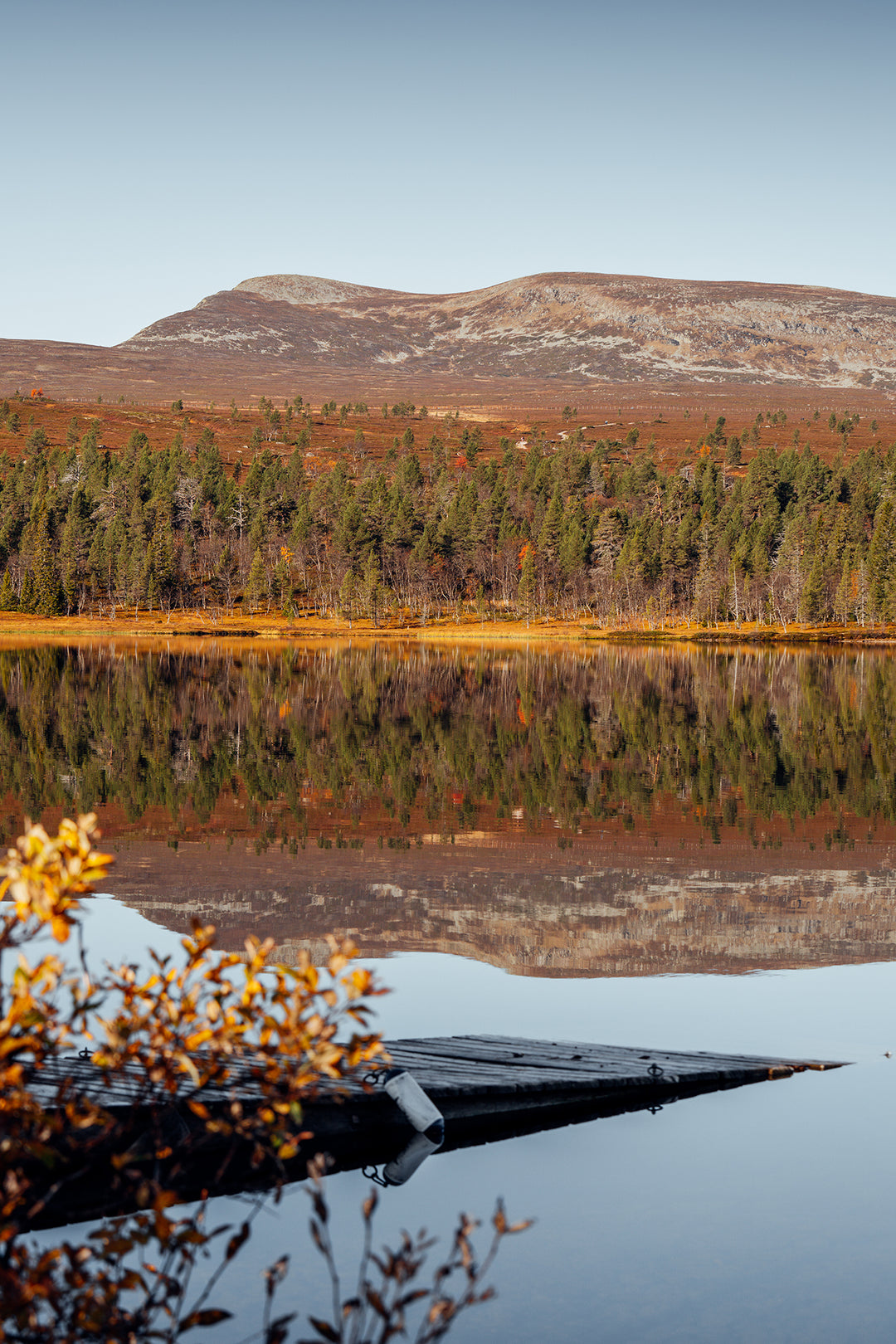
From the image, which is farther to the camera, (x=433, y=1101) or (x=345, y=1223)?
(x=433, y=1101)

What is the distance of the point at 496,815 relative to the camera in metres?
27.2

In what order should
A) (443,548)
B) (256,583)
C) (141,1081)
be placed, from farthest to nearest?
(443,548), (256,583), (141,1081)

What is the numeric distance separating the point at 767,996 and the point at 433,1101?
5.79 m

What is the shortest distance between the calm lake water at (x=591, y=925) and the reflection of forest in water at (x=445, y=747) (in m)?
0.20

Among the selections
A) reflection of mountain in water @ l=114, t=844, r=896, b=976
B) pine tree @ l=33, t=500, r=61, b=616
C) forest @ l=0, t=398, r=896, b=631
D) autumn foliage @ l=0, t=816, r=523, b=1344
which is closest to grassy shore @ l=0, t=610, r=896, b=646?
pine tree @ l=33, t=500, r=61, b=616

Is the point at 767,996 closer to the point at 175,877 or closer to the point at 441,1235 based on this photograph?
the point at 441,1235

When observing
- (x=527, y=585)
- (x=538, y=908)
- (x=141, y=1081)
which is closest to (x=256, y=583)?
(x=527, y=585)

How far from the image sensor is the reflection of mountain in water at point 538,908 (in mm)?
16266

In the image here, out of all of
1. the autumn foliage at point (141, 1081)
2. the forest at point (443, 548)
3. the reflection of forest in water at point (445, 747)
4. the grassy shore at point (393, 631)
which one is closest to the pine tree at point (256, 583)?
the forest at point (443, 548)

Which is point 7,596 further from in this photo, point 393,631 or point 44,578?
point 393,631

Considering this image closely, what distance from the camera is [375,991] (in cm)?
474

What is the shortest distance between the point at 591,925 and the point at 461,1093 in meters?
7.24

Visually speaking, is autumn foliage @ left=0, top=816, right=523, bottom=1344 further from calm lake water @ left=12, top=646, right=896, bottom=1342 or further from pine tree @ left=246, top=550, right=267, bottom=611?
pine tree @ left=246, top=550, right=267, bottom=611

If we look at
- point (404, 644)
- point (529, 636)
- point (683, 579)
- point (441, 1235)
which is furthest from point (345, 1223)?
point (683, 579)
